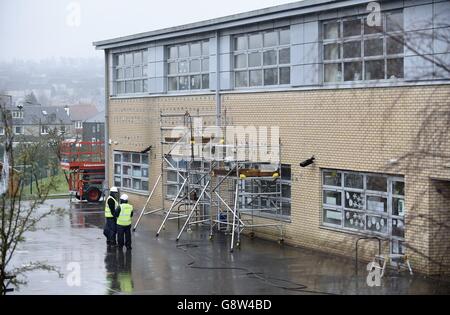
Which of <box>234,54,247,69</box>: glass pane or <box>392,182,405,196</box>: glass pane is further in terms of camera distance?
<box>234,54,247,69</box>: glass pane

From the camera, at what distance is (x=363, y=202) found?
792 inches

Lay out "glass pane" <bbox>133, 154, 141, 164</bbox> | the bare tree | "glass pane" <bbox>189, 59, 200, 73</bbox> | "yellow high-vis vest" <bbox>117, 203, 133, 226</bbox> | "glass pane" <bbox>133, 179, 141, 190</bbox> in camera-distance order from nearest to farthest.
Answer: the bare tree → "yellow high-vis vest" <bbox>117, 203, 133, 226</bbox> → "glass pane" <bbox>189, 59, 200, 73</bbox> → "glass pane" <bbox>133, 154, 141, 164</bbox> → "glass pane" <bbox>133, 179, 141, 190</bbox>

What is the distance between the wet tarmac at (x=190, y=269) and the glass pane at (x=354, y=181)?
5.80 feet

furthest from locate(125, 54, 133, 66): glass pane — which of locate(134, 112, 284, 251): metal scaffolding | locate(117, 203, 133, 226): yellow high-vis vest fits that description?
locate(117, 203, 133, 226): yellow high-vis vest

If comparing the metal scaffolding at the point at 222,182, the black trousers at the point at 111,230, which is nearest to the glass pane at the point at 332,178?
the metal scaffolding at the point at 222,182

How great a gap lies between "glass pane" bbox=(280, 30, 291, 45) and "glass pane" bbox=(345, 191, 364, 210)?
4.70m

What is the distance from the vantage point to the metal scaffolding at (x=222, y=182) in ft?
75.2

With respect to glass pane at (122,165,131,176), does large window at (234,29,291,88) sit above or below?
above

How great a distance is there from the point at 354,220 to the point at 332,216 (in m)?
0.88

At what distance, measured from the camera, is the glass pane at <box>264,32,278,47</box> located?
23453mm

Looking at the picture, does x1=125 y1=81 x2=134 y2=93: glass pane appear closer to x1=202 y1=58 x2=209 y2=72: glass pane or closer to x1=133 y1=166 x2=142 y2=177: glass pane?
x1=133 y1=166 x2=142 y2=177: glass pane

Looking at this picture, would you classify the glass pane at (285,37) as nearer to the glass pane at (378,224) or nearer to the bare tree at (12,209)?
the glass pane at (378,224)
